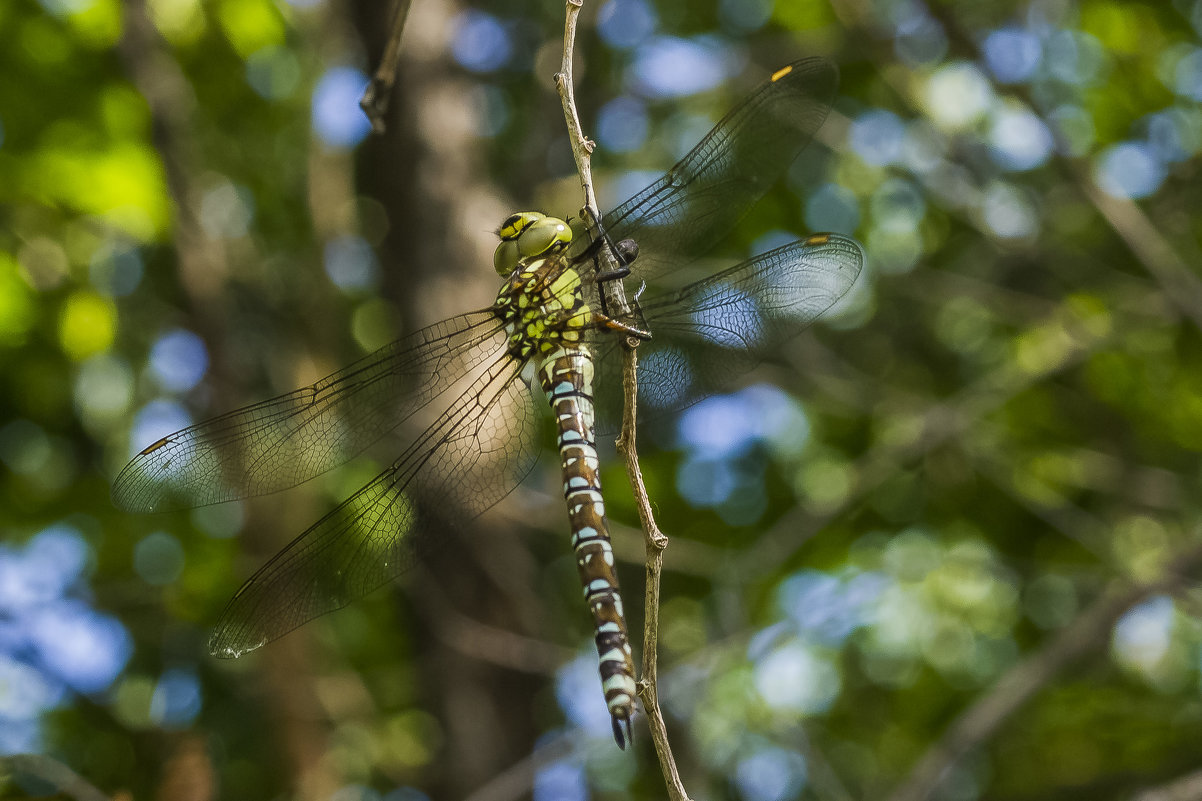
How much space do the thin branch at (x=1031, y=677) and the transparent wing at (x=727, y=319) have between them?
1663 millimetres

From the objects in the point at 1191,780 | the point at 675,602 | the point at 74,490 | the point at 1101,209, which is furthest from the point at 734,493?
the point at 74,490

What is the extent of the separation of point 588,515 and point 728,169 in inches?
42.6

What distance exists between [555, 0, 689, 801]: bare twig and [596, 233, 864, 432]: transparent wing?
2.19ft

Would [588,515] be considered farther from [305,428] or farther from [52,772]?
[52,772]

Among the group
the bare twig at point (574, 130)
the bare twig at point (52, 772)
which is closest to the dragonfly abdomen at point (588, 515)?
the bare twig at point (574, 130)

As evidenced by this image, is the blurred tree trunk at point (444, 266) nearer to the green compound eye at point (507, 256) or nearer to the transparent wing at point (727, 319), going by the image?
the green compound eye at point (507, 256)

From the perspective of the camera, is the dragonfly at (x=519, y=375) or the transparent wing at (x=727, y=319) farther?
the transparent wing at (x=727, y=319)

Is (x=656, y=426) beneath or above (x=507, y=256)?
above

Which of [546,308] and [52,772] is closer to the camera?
[546,308]

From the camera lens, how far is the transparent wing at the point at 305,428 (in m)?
2.45

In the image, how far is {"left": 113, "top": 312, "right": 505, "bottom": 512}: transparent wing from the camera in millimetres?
2445

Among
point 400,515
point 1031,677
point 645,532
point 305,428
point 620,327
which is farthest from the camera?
point 1031,677

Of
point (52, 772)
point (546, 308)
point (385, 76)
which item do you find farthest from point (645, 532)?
point (52, 772)

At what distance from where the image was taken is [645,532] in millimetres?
1738
